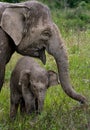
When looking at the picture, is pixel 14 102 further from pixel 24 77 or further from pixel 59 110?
pixel 59 110

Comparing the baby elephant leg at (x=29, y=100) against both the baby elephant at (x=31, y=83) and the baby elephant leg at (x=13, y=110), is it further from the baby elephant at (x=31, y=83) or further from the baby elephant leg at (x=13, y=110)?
the baby elephant leg at (x=13, y=110)

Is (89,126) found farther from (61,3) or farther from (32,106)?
(61,3)

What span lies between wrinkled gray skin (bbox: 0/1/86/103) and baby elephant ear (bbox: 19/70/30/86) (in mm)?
784

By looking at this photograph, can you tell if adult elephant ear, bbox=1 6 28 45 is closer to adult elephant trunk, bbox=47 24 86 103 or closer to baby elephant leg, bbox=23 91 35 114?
adult elephant trunk, bbox=47 24 86 103

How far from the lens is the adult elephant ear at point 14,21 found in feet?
19.9

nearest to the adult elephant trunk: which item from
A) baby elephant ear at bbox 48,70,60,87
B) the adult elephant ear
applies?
the adult elephant ear

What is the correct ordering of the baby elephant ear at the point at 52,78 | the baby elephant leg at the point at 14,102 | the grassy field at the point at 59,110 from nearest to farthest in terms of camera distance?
1. the grassy field at the point at 59,110
2. the baby elephant ear at the point at 52,78
3. the baby elephant leg at the point at 14,102

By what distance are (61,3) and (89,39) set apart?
1474 centimetres

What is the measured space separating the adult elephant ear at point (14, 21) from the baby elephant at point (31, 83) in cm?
92

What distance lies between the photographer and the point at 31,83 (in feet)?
22.8

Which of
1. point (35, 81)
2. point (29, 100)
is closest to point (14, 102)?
point (29, 100)

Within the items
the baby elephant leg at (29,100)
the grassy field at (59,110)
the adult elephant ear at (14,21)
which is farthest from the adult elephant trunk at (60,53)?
the baby elephant leg at (29,100)

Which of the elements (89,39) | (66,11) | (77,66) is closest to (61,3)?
(66,11)

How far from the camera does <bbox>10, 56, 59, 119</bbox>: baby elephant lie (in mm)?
6848
